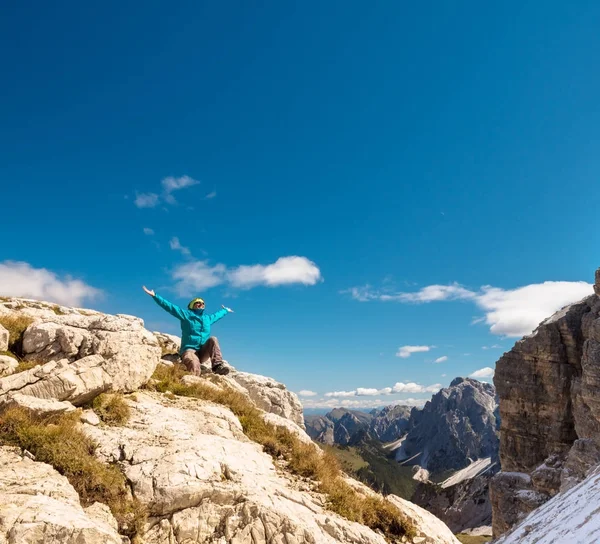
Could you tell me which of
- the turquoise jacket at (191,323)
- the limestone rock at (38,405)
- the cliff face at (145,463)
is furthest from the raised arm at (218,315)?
the limestone rock at (38,405)

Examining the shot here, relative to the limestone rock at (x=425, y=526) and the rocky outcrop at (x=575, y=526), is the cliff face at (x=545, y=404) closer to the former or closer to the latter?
the limestone rock at (x=425, y=526)

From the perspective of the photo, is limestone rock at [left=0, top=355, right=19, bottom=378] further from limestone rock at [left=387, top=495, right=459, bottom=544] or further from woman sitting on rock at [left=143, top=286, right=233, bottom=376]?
limestone rock at [left=387, top=495, right=459, bottom=544]

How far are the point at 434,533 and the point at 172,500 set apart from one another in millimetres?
6831

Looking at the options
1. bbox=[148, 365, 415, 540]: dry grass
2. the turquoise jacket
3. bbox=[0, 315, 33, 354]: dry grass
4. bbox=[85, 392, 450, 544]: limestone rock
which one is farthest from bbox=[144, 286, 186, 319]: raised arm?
bbox=[85, 392, 450, 544]: limestone rock

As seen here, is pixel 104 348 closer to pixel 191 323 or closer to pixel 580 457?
pixel 191 323

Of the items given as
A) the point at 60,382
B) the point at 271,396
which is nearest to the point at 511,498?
the point at 271,396

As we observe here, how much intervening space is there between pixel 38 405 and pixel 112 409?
6.51 ft

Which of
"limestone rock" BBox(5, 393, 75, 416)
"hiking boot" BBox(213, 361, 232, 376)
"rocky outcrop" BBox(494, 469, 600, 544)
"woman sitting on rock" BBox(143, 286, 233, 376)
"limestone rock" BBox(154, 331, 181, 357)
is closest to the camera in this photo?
"rocky outcrop" BBox(494, 469, 600, 544)

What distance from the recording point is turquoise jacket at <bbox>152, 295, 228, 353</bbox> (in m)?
17.8

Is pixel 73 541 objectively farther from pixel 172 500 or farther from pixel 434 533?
pixel 434 533

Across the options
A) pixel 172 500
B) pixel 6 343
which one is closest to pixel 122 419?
pixel 172 500

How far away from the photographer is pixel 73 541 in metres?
5.55

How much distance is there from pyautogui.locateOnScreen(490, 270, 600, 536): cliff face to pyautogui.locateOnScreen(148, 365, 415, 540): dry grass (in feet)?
194

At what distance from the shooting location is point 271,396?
18.5m
